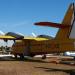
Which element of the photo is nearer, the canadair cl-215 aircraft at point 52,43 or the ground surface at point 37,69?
the ground surface at point 37,69

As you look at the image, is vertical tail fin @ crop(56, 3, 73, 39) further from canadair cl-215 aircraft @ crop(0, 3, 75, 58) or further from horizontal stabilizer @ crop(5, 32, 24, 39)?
horizontal stabilizer @ crop(5, 32, 24, 39)

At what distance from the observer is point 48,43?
44594 mm

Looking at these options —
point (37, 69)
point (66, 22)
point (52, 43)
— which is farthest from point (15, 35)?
point (37, 69)

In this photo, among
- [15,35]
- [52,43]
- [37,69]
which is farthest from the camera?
[15,35]

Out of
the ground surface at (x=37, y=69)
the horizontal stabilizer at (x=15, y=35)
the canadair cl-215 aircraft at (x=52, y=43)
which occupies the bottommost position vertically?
the ground surface at (x=37, y=69)

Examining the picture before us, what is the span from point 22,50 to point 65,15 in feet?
43.6

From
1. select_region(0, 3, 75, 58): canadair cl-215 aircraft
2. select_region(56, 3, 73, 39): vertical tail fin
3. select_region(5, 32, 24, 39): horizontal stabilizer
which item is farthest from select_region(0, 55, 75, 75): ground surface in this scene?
select_region(5, 32, 24, 39): horizontal stabilizer

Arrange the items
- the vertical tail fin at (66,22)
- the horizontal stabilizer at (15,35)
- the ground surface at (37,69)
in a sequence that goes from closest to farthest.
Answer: the ground surface at (37,69) → the vertical tail fin at (66,22) → the horizontal stabilizer at (15,35)

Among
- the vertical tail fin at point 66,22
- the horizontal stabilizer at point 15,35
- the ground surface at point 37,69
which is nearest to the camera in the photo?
the ground surface at point 37,69

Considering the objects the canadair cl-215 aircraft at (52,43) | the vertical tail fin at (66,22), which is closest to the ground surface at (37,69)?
the canadair cl-215 aircraft at (52,43)

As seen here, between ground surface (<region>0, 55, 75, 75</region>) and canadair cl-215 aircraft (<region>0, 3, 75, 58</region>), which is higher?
canadair cl-215 aircraft (<region>0, 3, 75, 58</region>)

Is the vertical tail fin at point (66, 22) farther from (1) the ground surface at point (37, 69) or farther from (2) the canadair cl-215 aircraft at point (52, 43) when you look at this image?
(1) the ground surface at point (37, 69)

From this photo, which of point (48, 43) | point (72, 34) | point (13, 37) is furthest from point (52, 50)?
point (72, 34)

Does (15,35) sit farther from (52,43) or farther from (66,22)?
(66,22)
